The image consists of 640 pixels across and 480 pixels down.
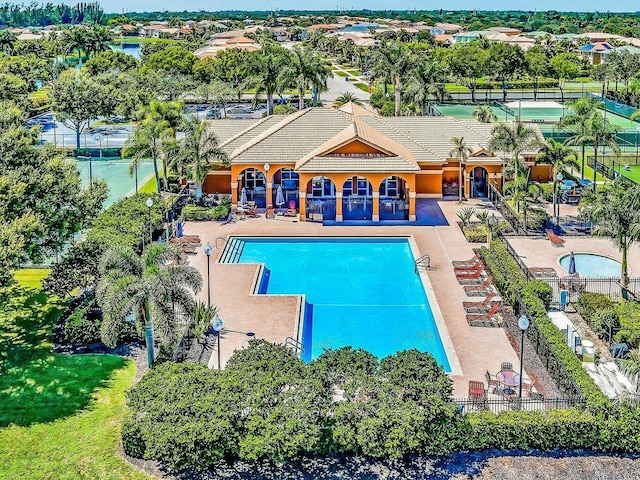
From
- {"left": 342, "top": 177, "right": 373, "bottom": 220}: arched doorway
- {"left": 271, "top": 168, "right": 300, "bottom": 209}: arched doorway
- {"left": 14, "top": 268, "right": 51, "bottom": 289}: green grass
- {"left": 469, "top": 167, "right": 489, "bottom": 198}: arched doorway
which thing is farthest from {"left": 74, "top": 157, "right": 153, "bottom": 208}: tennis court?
{"left": 469, "top": 167, "right": 489, "bottom": 198}: arched doorway

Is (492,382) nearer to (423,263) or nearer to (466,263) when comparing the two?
(466,263)

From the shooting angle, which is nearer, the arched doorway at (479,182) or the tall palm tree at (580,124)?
the tall palm tree at (580,124)

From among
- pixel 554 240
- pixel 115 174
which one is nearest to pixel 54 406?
pixel 554 240

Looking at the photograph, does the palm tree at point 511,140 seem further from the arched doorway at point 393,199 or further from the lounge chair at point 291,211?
the lounge chair at point 291,211

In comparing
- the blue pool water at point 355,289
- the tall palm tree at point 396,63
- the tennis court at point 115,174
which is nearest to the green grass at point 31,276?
the blue pool water at point 355,289

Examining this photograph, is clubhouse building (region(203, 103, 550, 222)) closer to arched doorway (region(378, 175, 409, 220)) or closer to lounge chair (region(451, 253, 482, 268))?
arched doorway (region(378, 175, 409, 220))

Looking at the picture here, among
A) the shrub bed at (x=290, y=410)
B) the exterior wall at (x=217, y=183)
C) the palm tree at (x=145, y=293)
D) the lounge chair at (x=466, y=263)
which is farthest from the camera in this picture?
the exterior wall at (x=217, y=183)

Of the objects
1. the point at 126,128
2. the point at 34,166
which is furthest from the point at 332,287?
the point at 126,128
